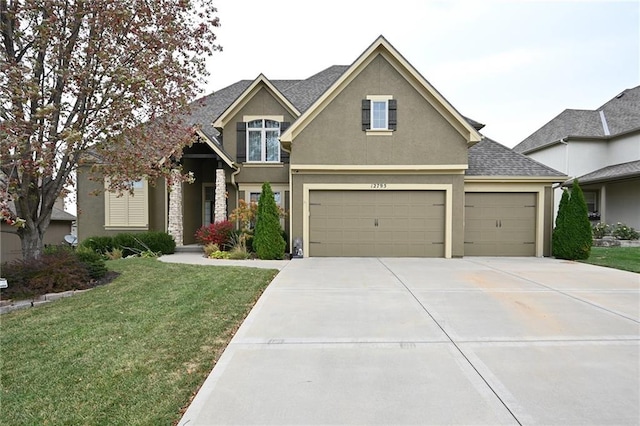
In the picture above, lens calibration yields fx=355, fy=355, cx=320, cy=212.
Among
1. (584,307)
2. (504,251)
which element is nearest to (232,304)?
(584,307)

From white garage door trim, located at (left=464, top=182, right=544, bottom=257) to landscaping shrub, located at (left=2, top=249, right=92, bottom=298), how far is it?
11567mm

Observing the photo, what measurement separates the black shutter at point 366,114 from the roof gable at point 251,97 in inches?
130

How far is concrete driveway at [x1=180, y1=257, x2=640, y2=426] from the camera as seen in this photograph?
115 inches

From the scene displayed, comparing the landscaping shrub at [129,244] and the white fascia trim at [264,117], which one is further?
the white fascia trim at [264,117]

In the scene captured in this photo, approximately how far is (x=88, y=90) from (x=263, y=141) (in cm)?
804

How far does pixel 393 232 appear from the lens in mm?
12227

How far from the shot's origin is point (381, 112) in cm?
1218

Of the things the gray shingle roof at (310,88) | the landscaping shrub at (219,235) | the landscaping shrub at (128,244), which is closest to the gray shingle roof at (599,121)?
the gray shingle roof at (310,88)

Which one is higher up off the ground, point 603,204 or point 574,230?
point 603,204

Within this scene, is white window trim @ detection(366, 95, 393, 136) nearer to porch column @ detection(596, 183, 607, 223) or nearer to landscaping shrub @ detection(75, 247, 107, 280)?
landscaping shrub @ detection(75, 247, 107, 280)

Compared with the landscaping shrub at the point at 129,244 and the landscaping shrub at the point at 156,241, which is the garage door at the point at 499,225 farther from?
the landscaping shrub at the point at 129,244

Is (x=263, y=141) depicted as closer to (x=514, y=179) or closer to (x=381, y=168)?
(x=381, y=168)

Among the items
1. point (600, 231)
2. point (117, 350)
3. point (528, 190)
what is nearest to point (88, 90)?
point (117, 350)

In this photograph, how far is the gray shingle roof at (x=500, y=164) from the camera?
40.9ft
